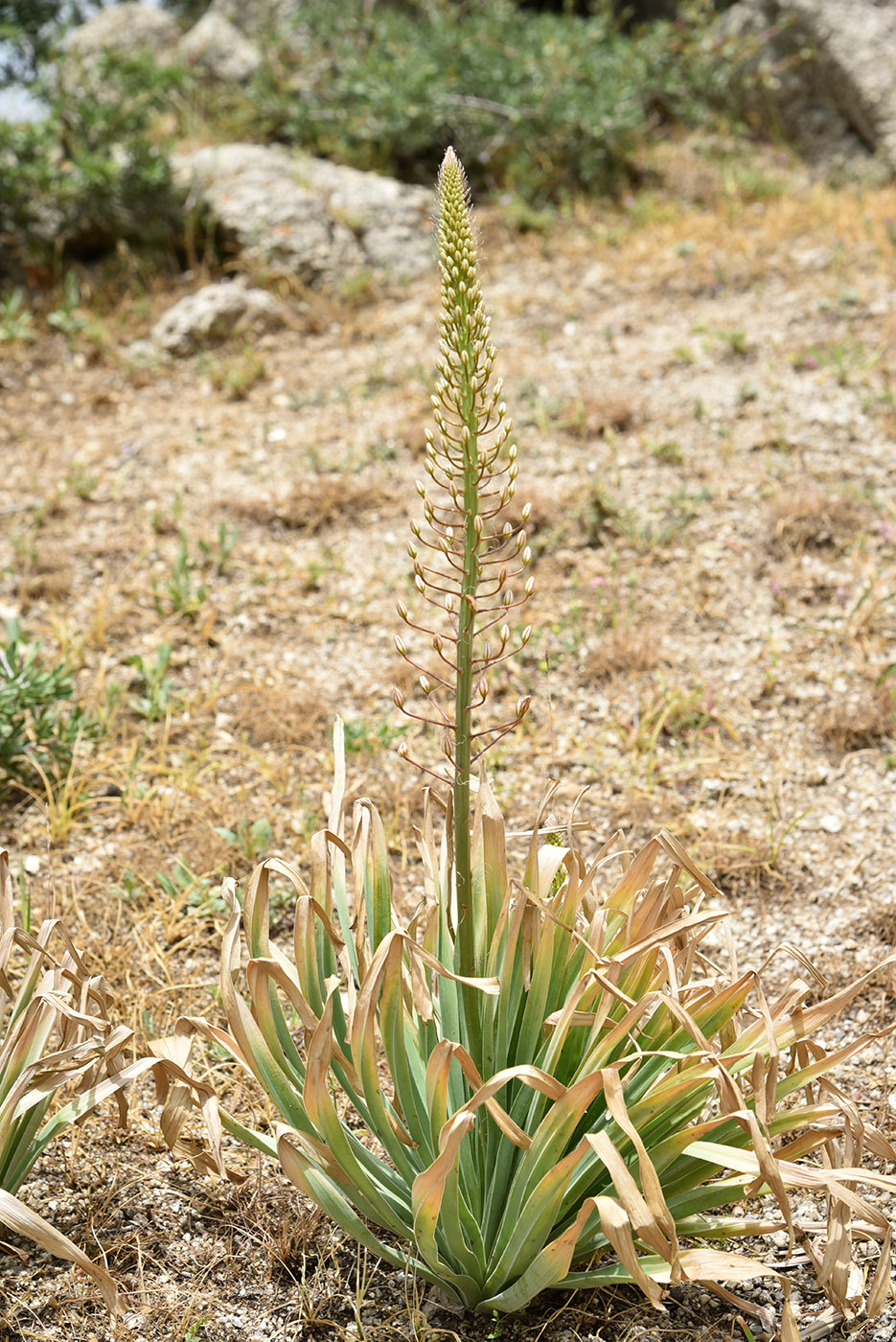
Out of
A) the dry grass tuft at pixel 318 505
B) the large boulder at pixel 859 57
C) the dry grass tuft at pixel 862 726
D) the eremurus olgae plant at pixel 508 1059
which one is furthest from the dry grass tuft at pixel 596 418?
the large boulder at pixel 859 57

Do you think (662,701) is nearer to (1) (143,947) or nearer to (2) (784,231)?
(1) (143,947)

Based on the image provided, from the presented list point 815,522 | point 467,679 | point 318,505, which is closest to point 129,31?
point 318,505

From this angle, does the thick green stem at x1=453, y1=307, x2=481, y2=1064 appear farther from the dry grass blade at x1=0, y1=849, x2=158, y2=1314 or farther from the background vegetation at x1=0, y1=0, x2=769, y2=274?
the background vegetation at x1=0, y1=0, x2=769, y2=274

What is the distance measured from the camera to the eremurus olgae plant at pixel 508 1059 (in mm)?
1655

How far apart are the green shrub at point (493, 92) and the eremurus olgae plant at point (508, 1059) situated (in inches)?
245

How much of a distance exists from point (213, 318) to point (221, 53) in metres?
3.83

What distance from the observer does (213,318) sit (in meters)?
6.12

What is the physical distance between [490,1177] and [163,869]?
1.51m

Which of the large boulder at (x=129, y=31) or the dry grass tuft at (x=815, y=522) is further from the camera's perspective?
the large boulder at (x=129, y=31)

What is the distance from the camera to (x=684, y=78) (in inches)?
323

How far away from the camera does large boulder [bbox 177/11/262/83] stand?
842 centimetres

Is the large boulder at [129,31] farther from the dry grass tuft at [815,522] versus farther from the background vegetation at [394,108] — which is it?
the dry grass tuft at [815,522]

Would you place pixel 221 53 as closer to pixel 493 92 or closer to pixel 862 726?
pixel 493 92

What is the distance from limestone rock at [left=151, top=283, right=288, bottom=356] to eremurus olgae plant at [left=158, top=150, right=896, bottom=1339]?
4512 millimetres
